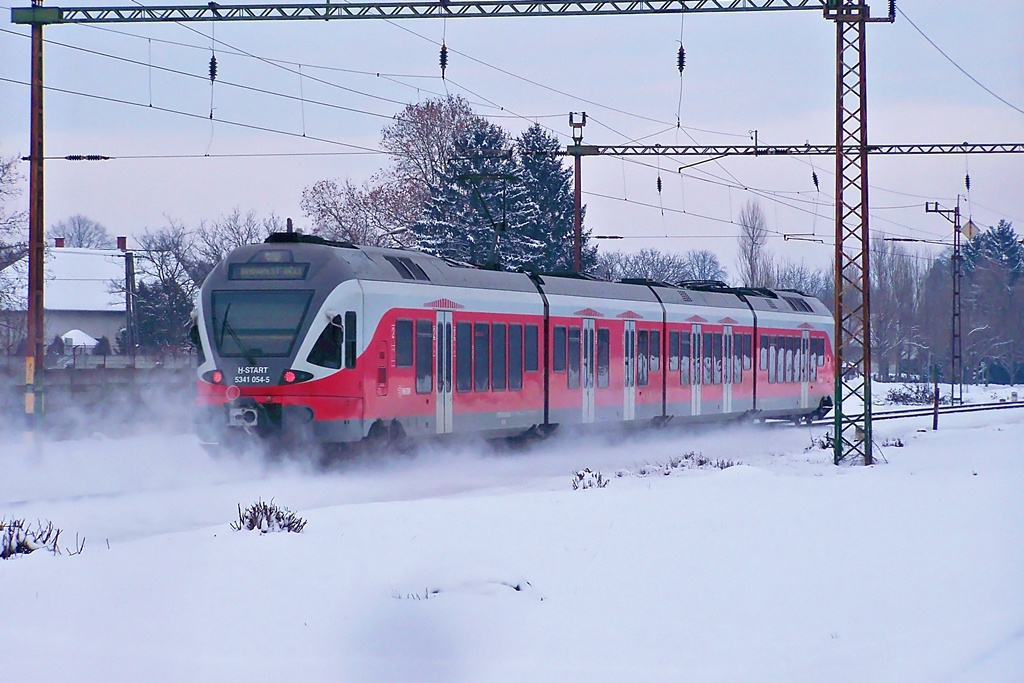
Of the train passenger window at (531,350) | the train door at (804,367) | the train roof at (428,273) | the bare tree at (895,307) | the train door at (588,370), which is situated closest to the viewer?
the train roof at (428,273)

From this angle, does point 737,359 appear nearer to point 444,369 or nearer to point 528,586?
point 444,369

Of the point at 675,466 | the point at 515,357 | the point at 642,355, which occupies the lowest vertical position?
the point at 675,466

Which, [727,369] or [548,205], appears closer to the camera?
[727,369]

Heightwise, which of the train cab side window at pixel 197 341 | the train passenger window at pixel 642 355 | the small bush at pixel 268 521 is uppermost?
the train cab side window at pixel 197 341

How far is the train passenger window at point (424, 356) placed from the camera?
19.9 metres

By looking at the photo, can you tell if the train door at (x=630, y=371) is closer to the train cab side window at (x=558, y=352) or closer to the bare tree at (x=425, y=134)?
the train cab side window at (x=558, y=352)

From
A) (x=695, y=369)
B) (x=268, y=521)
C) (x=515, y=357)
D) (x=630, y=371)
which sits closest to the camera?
(x=268, y=521)

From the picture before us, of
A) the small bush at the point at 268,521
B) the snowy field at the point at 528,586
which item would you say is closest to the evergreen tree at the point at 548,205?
the snowy field at the point at 528,586

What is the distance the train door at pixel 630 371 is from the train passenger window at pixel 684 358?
2.43 m

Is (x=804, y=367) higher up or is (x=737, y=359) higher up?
(x=737, y=359)

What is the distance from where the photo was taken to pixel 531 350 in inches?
920

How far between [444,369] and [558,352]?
4.18 metres

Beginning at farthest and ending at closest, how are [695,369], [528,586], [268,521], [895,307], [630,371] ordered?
1. [895,307]
2. [695,369]
3. [630,371]
4. [268,521]
5. [528,586]

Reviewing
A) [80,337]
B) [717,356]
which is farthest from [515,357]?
[80,337]
